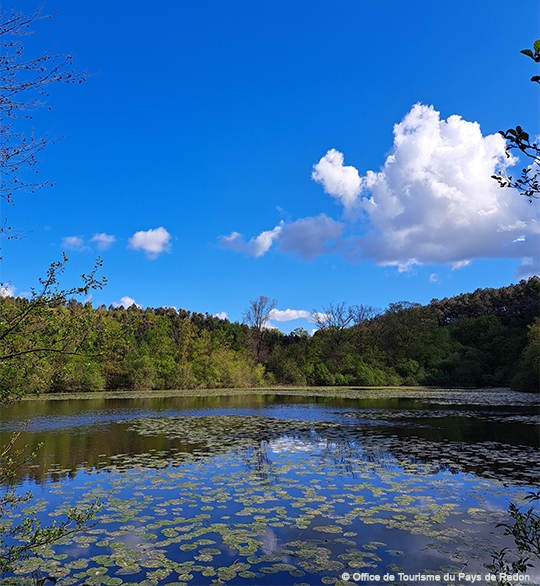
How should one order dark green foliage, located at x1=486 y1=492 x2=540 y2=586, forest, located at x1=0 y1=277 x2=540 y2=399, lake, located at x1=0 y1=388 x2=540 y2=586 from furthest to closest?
1. forest, located at x1=0 y1=277 x2=540 y2=399
2. lake, located at x1=0 y1=388 x2=540 y2=586
3. dark green foliage, located at x1=486 y1=492 x2=540 y2=586

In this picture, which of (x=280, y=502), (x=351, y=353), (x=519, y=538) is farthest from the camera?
(x=351, y=353)

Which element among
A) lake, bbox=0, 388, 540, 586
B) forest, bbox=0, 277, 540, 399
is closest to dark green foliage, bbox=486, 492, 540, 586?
lake, bbox=0, 388, 540, 586

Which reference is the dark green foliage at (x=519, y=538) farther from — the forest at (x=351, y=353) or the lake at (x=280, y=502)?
the forest at (x=351, y=353)

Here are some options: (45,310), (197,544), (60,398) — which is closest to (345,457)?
(197,544)

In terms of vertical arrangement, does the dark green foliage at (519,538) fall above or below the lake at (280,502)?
above

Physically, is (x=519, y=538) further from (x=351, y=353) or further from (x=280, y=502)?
(x=351, y=353)

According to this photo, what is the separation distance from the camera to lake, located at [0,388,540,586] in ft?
12.5

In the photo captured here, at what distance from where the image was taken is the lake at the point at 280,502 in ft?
12.5

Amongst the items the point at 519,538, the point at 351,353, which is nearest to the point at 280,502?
the point at 519,538

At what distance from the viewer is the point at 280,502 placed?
18.5 feet

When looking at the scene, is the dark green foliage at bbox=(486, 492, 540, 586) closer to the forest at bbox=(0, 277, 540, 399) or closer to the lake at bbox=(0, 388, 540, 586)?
the lake at bbox=(0, 388, 540, 586)

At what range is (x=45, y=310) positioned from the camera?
3230 mm

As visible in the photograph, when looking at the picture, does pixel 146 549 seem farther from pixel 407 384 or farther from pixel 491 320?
pixel 491 320

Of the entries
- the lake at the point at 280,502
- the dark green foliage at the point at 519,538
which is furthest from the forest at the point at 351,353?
the dark green foliage at the point at 519,538
